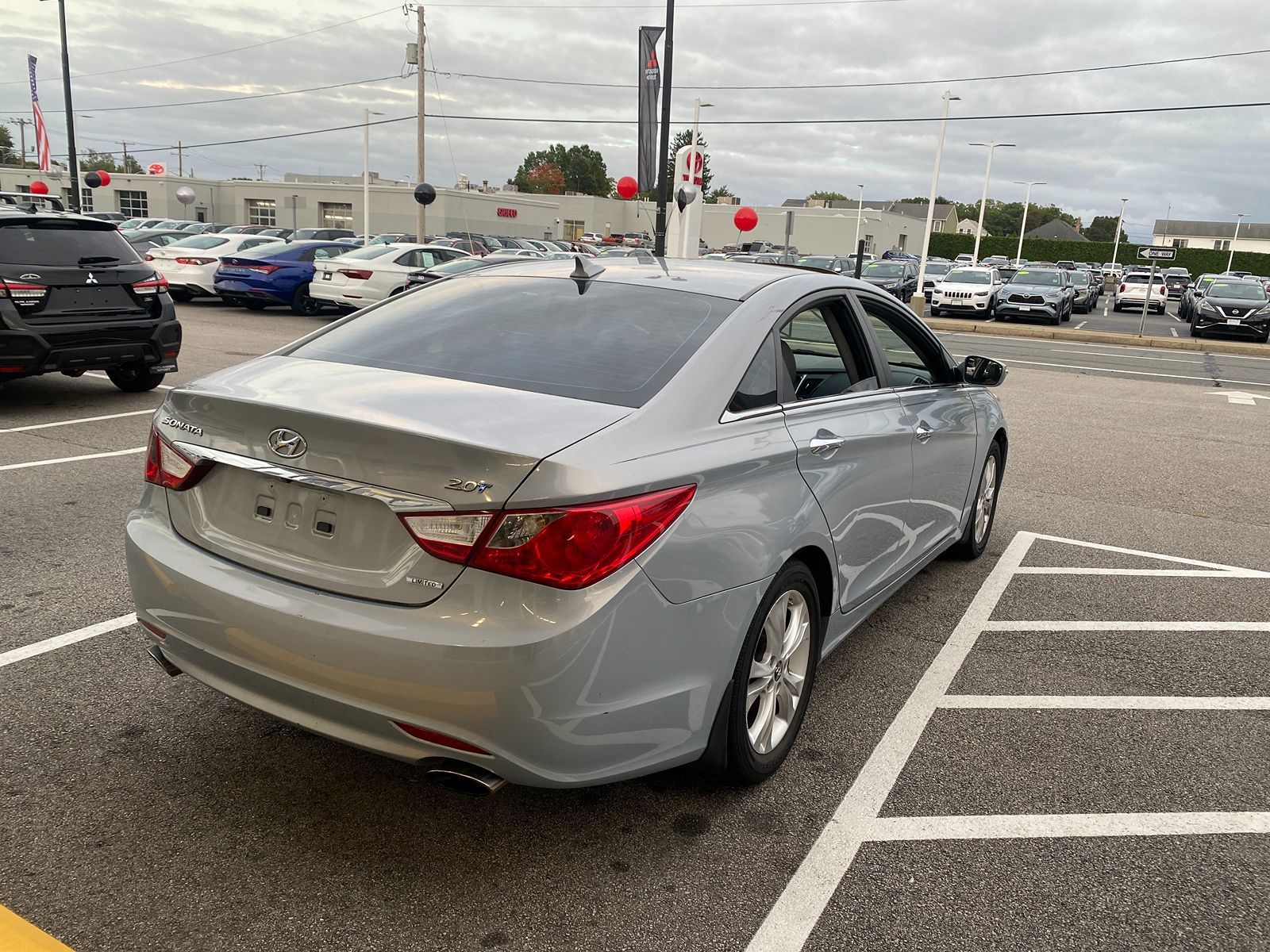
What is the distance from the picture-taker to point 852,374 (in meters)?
3.93

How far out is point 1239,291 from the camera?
27.0 meters

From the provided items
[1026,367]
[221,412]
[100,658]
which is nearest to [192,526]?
[221,412]

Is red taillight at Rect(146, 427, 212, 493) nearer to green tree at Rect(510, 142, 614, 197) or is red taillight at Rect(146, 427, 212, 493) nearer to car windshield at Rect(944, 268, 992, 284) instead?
car windshield at Rect(944, 268, 992, 284)

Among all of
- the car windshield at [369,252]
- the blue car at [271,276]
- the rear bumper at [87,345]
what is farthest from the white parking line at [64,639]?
the blue car at [271,276]

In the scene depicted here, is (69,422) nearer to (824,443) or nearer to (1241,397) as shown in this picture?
(824,443)

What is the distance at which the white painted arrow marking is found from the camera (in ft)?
45.7

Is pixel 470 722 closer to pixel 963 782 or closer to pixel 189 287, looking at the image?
pixel 963 782

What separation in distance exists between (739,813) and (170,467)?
78.4 inches

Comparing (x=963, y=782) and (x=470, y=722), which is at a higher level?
(x=470, y=722)

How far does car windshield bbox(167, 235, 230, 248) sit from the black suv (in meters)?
14.2

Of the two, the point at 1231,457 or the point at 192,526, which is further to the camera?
the point at 1231,457

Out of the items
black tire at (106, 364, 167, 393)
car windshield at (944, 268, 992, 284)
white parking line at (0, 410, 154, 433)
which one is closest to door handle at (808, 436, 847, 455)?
white parking line at (0, 410, 154, 433)

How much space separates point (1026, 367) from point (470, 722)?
17.2 metres

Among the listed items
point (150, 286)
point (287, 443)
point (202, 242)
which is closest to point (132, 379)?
point (150, 286)
